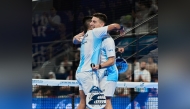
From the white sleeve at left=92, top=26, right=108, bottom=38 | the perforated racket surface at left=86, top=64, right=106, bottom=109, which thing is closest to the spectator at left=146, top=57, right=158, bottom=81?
the white sleeve at left=92, top=26, right=108, bottom=38

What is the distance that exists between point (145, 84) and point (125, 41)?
5.14ft

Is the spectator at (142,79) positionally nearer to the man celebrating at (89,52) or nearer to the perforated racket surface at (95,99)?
the man celebrating at (89,52)

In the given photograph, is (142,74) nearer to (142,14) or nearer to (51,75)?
(142,14)

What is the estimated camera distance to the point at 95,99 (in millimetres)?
4816

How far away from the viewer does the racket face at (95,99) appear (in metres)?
4.82

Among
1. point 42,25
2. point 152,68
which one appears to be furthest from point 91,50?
point 42,25

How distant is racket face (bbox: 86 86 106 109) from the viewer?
482 cm

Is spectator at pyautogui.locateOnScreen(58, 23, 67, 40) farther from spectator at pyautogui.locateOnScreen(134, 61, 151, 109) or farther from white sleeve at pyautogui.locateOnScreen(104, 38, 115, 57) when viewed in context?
white sleeve at pyautogui.locateOnScreen(104, 38, 115, 57)

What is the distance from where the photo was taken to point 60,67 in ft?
29.1

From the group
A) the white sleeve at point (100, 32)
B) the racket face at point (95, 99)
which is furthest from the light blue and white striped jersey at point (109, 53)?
the racket face at point (95, 99)
